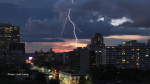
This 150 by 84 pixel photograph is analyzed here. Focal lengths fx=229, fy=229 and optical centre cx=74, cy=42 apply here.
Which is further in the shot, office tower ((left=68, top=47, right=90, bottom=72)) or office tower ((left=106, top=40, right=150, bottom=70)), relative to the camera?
office tower ((left=68, top=47, right=90, bottom=72))

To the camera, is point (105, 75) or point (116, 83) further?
point (105, 75)

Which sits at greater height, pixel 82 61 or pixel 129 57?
pixel 129 57

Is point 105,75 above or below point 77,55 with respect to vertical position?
below

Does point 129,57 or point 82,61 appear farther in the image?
point 129,57

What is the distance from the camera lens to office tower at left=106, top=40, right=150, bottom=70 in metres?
135

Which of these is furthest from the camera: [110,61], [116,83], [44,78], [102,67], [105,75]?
[110,61]

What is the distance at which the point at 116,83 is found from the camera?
7475 centimetres

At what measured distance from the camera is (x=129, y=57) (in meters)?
138

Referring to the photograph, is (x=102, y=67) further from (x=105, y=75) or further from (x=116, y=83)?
(x=116, y=83)

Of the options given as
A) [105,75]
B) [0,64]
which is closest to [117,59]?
[105,75]

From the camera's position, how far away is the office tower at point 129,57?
135375mm

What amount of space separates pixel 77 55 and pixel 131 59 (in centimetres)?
3283

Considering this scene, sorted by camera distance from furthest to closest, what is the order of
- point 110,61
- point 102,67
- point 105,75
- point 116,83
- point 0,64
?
point 0,64
point 110,61
point 102,67
point 105,75
point 116,83

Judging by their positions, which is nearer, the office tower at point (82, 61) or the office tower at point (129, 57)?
the office tower at point (129, 57)
